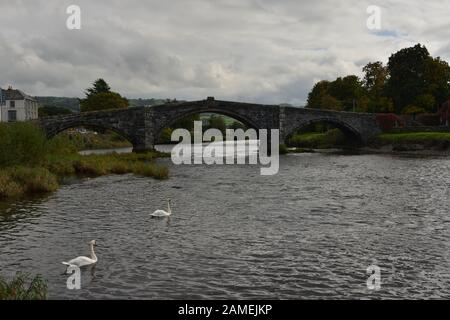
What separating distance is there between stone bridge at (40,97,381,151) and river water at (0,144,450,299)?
4127 centimetres

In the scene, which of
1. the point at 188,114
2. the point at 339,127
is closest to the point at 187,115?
the point at 188,114

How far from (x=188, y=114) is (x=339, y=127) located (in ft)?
120

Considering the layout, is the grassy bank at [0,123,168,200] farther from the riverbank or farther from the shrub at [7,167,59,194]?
the riverbank

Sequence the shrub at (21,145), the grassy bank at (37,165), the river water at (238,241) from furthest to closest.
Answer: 1. the shrub at (21,145)
2. the grassy bank at (37,165)
3. the river water at (238,241)

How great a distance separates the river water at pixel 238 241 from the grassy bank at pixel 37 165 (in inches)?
87.2

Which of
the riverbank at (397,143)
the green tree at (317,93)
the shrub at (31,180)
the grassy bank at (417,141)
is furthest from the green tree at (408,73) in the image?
the shrub at (31,180)

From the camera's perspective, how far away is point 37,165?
43.0m

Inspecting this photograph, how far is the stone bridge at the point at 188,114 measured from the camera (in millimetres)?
76875

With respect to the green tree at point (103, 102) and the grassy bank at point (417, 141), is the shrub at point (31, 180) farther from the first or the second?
the green tree at point (103, 102)

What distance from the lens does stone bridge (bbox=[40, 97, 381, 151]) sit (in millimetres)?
76875

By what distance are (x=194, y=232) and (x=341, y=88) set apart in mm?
119095
